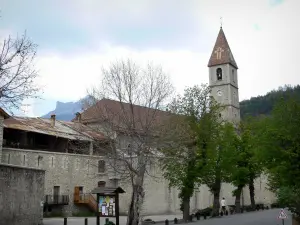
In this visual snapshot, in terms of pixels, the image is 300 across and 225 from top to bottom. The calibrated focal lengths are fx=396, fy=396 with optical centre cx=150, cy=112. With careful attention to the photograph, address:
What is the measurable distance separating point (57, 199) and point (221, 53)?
151 feet

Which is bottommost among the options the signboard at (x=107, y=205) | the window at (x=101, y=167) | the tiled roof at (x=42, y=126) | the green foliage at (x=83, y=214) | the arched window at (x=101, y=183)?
the green foliage at (x=83, y=214)

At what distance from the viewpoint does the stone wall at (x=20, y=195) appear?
23.7 m

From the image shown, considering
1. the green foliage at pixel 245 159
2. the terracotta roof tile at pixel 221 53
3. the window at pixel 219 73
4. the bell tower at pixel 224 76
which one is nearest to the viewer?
the green foliage at pixel 245 159

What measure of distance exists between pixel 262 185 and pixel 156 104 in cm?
4017

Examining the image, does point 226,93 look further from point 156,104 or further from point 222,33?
point 156,104

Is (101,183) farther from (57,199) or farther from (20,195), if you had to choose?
(20,195)

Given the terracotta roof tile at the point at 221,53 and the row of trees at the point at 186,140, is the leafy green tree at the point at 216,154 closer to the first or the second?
the row of trees at the point at 186,140

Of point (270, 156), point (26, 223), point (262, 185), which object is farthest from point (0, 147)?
point (262, 185)

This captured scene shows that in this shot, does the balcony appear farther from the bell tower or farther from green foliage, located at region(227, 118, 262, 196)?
the bell tower

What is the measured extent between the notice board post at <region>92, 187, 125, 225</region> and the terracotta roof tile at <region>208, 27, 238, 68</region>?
5514 centimetres

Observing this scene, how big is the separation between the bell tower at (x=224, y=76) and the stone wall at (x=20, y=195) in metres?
48.0

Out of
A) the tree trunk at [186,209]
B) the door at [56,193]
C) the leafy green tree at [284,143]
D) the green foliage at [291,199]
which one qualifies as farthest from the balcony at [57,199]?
the green foliage at [291,199]

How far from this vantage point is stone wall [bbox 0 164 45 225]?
934 inches

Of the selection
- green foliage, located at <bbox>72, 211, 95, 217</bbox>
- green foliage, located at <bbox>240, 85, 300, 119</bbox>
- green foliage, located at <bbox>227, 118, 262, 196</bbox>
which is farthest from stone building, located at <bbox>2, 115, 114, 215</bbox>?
green foliage, located at <bbox>240, 85, 300, 119</bbox>
